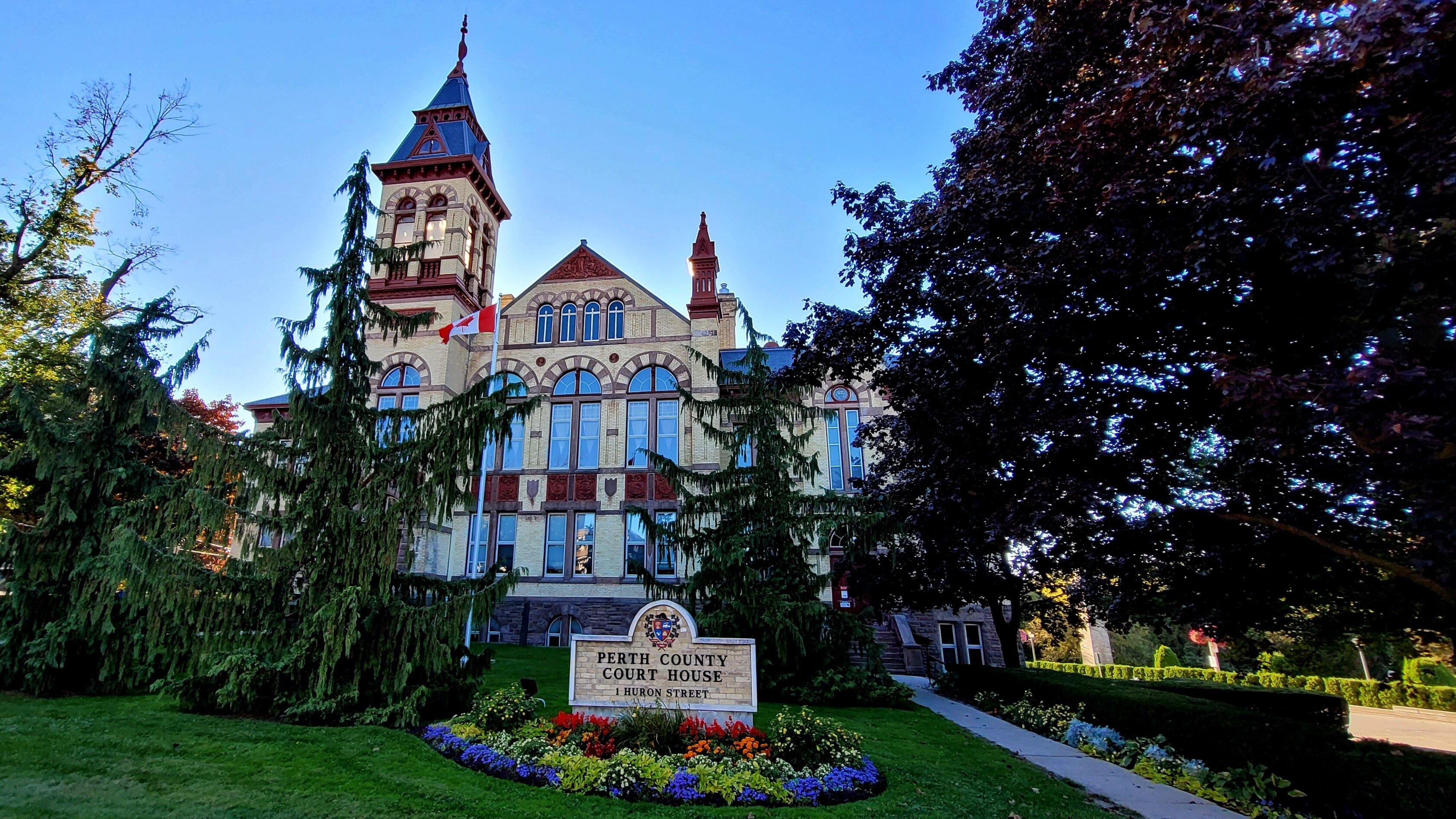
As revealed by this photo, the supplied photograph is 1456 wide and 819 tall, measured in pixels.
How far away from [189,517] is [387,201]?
2153 cm

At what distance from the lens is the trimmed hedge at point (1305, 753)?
6.97 metres

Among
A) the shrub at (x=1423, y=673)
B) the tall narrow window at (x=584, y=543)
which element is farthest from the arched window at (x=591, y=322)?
the shrub at (x=1423, y=673)

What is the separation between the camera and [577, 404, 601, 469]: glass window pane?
24.8 metres

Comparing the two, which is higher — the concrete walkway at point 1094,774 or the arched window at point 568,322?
the arched window at point 568,322

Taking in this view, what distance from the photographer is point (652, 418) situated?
982 inches

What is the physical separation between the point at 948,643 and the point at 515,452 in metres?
17.5

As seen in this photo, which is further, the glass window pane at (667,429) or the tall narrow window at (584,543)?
the glass window pane at (667,429)

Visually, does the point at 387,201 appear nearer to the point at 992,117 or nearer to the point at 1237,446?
the point at 992,117

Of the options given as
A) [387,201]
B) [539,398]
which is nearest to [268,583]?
[539,398]

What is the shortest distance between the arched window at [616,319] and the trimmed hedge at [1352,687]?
708 inches

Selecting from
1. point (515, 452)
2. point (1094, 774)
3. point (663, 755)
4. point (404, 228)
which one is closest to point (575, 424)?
point (515, 452)

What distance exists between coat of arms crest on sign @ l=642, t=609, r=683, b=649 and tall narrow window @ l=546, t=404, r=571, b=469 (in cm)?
1487

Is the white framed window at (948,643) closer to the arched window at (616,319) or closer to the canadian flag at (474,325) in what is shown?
the arched window at (616,319)

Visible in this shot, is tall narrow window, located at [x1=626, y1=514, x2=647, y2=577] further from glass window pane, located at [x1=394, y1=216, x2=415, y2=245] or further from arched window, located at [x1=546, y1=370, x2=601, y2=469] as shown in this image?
glass window pane, located at [x1=394, y1=216, x2=415, y2=245]
